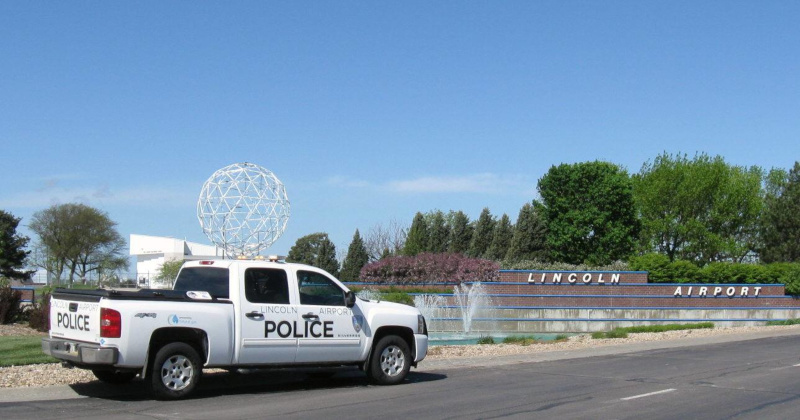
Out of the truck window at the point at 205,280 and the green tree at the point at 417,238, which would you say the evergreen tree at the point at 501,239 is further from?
the truck window at the point at 205,280

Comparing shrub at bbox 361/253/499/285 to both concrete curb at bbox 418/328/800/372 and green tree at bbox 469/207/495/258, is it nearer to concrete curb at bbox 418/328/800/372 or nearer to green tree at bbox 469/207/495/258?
concrete curb at bbox 418/328/800/372

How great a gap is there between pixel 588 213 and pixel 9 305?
129 ft

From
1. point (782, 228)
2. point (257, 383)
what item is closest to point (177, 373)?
point (257, 383)

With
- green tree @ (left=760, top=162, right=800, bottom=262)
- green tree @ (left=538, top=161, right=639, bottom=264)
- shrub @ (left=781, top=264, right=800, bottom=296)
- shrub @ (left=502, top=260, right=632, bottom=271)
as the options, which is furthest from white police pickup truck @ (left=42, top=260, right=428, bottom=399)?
green tree @ (left=760, top=162, right=800, bottom=262)

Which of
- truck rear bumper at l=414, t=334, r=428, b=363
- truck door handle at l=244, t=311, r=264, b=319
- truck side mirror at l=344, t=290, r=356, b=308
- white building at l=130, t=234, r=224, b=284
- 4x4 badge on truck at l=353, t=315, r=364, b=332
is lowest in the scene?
truck rear bumper at l=414, t=334, r=428, b=363

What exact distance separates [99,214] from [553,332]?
51457mm

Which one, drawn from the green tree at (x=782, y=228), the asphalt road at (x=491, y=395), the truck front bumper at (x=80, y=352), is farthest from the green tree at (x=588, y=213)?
the truck front bumper at (x=80, y=352)

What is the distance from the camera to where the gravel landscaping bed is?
12.5 metres

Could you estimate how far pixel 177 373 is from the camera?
36.9 ft

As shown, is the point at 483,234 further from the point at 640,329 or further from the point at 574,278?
the point at 640,329

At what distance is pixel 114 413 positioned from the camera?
1034 cm

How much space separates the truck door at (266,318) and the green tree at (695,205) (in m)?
58.4

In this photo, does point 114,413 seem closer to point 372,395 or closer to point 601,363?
point 372,395

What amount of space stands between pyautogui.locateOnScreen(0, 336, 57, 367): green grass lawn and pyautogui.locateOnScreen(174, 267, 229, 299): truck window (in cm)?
346
